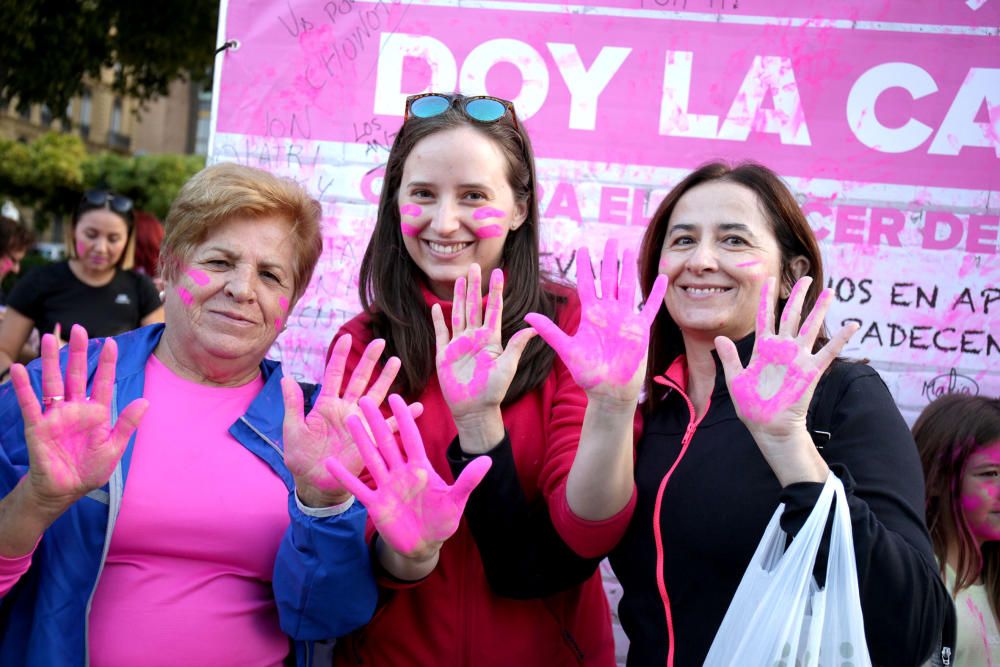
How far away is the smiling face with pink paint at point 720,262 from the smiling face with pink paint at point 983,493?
1.08 m

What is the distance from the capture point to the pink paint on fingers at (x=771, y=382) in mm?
1657

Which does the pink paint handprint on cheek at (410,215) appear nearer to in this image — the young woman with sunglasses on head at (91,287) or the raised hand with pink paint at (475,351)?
the raised hand with pink paint at (475,351)

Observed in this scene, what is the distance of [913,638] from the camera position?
62.1 inches

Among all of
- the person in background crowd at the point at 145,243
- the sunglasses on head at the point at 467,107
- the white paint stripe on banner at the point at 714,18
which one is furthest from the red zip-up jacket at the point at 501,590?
the person in background crowd at the point at 145,243

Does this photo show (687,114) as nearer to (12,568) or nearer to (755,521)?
(755,521)

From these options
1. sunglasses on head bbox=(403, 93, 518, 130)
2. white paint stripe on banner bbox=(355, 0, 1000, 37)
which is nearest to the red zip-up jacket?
sunglasses on head bbox=(403, 93, 518, 130)

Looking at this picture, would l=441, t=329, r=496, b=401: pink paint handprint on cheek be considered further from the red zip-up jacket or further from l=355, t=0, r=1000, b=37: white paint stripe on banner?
l=355, t=0, r=1000, b=37: white paint stripe on banner

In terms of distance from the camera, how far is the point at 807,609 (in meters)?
1.61

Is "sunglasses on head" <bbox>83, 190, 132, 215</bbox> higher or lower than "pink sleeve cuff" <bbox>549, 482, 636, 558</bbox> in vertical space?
higher

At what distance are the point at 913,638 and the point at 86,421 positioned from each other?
1656 mm

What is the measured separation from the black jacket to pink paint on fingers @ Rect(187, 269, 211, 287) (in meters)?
1.12

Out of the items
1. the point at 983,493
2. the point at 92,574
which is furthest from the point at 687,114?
the point at 92,574

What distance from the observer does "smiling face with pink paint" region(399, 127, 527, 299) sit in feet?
7.19

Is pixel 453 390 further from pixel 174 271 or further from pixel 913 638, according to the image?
pixel 913 638
